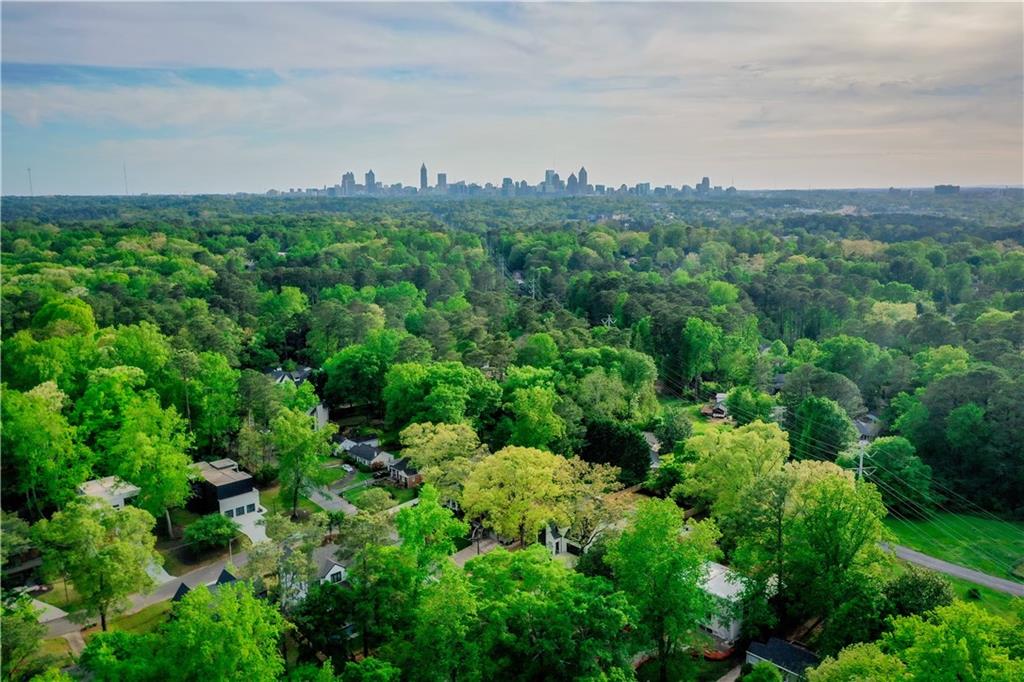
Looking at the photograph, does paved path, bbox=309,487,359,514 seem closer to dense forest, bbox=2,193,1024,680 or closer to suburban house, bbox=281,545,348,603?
dense forest, bbox=2,193,1024,680

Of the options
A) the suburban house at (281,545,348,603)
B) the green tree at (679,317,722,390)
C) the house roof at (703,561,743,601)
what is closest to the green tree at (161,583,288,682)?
the suburban house at (281,545,348,603)

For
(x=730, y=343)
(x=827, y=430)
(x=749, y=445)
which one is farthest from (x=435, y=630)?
(x=730, y=343)

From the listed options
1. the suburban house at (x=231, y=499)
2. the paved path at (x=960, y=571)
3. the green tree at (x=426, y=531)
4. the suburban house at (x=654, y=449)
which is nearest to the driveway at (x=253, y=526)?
the suburban house at (x=231, y=499)

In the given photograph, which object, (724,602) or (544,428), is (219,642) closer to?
(724,602)

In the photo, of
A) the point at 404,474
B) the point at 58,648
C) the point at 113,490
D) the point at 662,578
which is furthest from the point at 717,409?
the point at 58,648

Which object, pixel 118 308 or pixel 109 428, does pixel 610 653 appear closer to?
pixel 109 428
